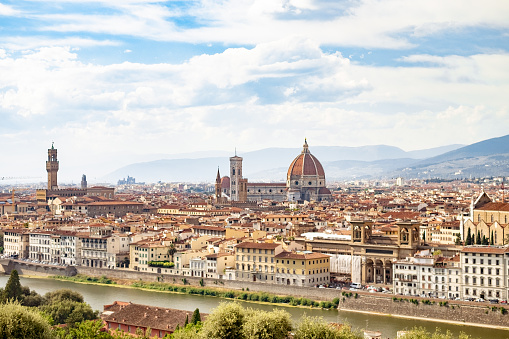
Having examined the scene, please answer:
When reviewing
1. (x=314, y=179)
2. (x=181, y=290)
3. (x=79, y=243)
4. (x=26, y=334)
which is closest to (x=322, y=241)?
(x=181, y=290)

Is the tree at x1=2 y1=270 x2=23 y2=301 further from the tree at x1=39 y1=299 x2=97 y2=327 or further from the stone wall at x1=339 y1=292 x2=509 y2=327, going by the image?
the stone wall at x1=339 y1=292 x2=509 y2=327

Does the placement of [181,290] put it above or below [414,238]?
below

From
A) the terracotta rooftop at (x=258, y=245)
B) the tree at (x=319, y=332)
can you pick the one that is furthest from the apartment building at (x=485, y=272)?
the tree at (x=319, y=332)

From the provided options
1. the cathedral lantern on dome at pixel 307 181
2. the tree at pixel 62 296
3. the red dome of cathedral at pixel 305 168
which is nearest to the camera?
the tree at pixel 62 296

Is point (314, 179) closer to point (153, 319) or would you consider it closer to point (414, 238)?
point (414, 238)

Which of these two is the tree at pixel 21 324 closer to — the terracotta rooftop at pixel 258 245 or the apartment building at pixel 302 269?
the apartment building at pixel 302 269

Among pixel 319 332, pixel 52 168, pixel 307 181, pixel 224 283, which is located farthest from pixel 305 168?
pixel 319 332

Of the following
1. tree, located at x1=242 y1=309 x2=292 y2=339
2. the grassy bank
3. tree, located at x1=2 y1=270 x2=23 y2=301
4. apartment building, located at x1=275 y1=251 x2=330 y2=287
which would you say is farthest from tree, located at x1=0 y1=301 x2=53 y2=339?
apartment building, located at x1=275 y1=251 x2=330 y2=287
